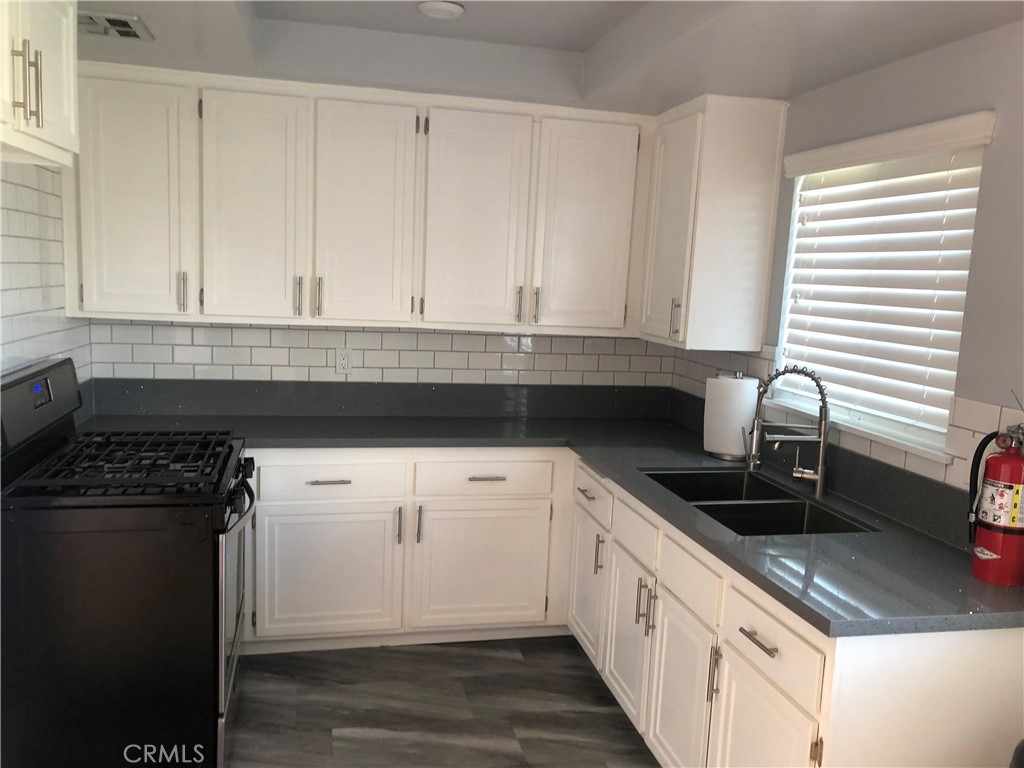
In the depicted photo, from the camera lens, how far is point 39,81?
188 centimetres

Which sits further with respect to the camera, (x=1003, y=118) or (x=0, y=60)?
(x=1003, y=118)

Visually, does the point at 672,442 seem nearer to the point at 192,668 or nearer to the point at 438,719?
the point at 438,719

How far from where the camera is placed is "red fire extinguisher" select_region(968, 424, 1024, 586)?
5.68ft

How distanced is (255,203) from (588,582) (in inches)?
75.1

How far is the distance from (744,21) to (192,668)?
2.27 metres

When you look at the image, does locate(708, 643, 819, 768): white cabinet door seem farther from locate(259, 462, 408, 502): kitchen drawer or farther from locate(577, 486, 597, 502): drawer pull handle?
locate(259, 462, 408, 502): kitchen drawer

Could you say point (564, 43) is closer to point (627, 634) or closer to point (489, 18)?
point (489, 18)

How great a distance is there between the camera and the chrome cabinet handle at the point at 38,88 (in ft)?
6.15

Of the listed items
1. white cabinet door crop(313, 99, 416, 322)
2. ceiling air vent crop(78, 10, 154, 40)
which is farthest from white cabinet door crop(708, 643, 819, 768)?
ceiling air vent crop(78, 10, 154, 40)

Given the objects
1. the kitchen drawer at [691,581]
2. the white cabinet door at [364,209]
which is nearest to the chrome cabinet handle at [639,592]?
the kitchen drawer at [691,581]

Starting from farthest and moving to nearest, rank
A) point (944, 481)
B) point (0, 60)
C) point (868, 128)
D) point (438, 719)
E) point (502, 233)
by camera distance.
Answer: point (502, 233) → point (438, 719) → point (868, 128) → point (944, 481) → point (0, 60)

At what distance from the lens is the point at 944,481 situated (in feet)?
6.99

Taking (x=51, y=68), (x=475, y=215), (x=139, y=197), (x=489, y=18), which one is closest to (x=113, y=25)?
(x=51, y=68)

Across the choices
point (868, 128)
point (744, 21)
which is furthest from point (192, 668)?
point (868, 128)
